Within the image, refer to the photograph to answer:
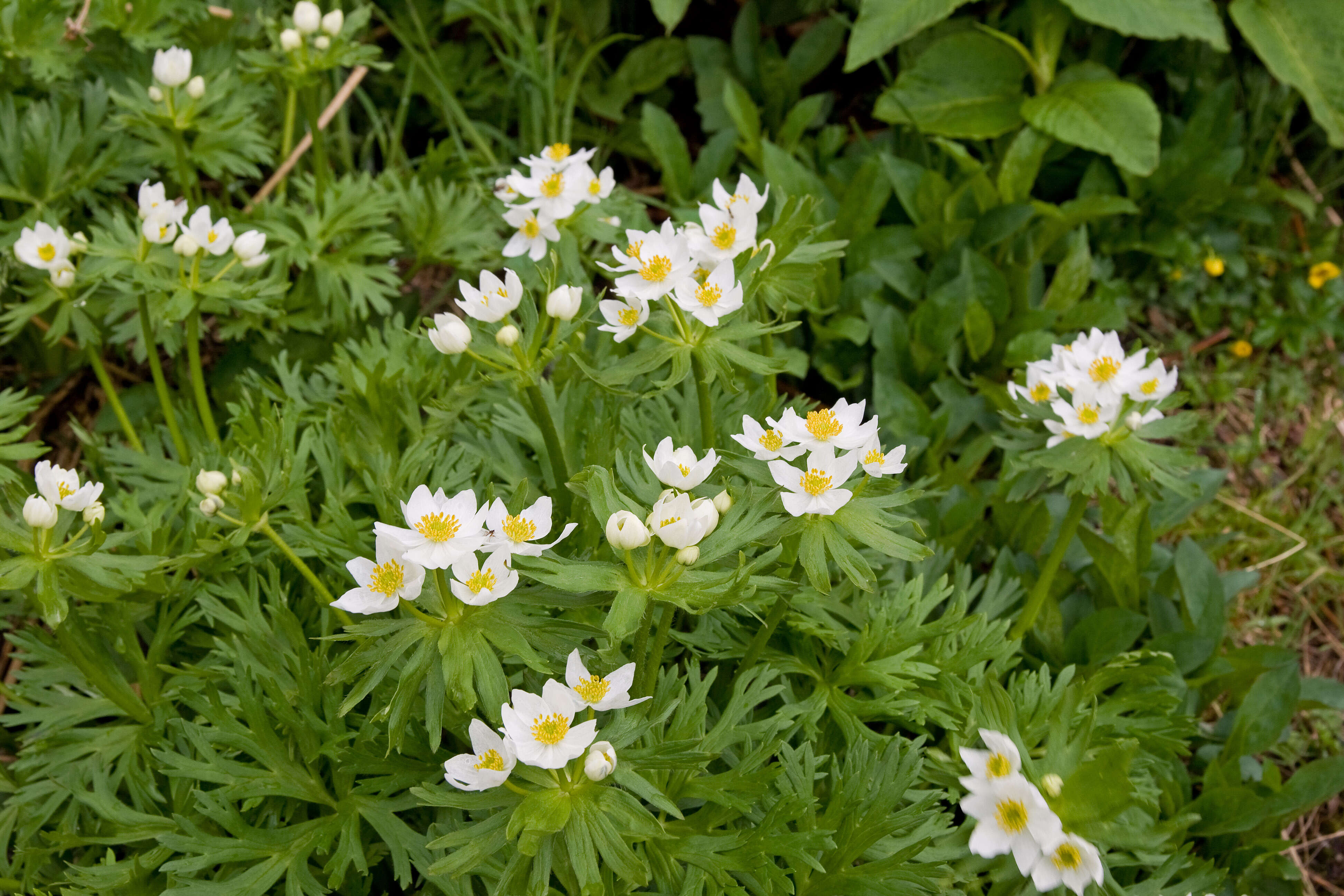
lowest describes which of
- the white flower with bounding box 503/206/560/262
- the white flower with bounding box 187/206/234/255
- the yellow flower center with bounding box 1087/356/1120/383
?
the yellow flower center with bounding box 1087/356/1120/383

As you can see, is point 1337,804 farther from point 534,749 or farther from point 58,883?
point 58,883

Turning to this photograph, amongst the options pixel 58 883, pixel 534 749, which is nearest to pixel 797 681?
pixel 534 749

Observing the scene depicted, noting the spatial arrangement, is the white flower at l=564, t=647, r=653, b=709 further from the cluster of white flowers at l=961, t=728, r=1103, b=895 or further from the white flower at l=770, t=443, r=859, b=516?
the cluster of white flowers at l=961, t=728, r=1103, b=895

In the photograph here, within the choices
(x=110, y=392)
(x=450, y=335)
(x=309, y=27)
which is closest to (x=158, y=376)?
(x=110, y=392)

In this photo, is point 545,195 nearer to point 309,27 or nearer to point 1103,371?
point 309,27

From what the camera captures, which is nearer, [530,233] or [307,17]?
[530,233]

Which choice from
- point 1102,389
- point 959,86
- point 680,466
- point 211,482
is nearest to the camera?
point 680,466

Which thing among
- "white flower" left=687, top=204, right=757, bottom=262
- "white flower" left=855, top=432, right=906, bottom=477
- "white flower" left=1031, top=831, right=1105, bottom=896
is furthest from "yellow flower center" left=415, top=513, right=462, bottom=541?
"white flower" left=1031, top=831, right=1105, bottom=896
